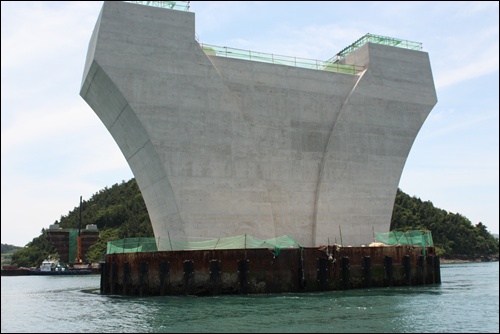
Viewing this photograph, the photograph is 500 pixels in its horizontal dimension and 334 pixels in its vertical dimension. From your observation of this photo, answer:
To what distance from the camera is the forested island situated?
98.4 m

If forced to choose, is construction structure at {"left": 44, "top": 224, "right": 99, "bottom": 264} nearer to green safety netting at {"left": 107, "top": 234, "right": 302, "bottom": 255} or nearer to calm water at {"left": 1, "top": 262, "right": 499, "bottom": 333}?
green safety netting at {"left": 107, "top": 234, "right": 302, "bottom": 255}

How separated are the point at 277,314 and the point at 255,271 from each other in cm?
524

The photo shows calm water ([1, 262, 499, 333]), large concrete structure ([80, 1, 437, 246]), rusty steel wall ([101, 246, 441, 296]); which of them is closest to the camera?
calm water ([1, 262, 499, 333])

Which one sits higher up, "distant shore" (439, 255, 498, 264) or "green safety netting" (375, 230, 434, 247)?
"green safety netting" (375, 230, 434, 247)

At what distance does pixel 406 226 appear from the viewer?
342 feet

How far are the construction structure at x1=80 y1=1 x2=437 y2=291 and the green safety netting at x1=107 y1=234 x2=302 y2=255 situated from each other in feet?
3.65

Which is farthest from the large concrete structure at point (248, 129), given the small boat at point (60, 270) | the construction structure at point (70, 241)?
the construction structure at point (70, 241)

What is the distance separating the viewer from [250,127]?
29922 millimetres

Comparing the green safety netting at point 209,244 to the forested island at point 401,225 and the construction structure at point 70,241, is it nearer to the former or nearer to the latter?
the construction structure at point 70,241

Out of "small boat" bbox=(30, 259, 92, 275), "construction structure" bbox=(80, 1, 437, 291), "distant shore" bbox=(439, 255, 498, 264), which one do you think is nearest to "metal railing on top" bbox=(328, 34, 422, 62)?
"construction structure" bbox=(80, 1, 437, 291)

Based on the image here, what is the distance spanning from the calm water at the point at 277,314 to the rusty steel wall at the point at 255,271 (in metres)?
0.64

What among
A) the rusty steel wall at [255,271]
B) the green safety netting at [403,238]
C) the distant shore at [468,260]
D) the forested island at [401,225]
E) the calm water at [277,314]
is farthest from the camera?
the forested island at [401,225]

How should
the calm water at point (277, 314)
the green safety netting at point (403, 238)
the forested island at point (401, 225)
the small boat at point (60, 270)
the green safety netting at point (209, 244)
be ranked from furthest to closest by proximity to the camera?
the forested island at point (401, 225) < the small boat at point (60, 270) < the green safety netting at point (403, 238) < the green safety netting at point (209, 244) < the calm water at point (277, 314)

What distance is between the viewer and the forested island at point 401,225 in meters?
98.4
